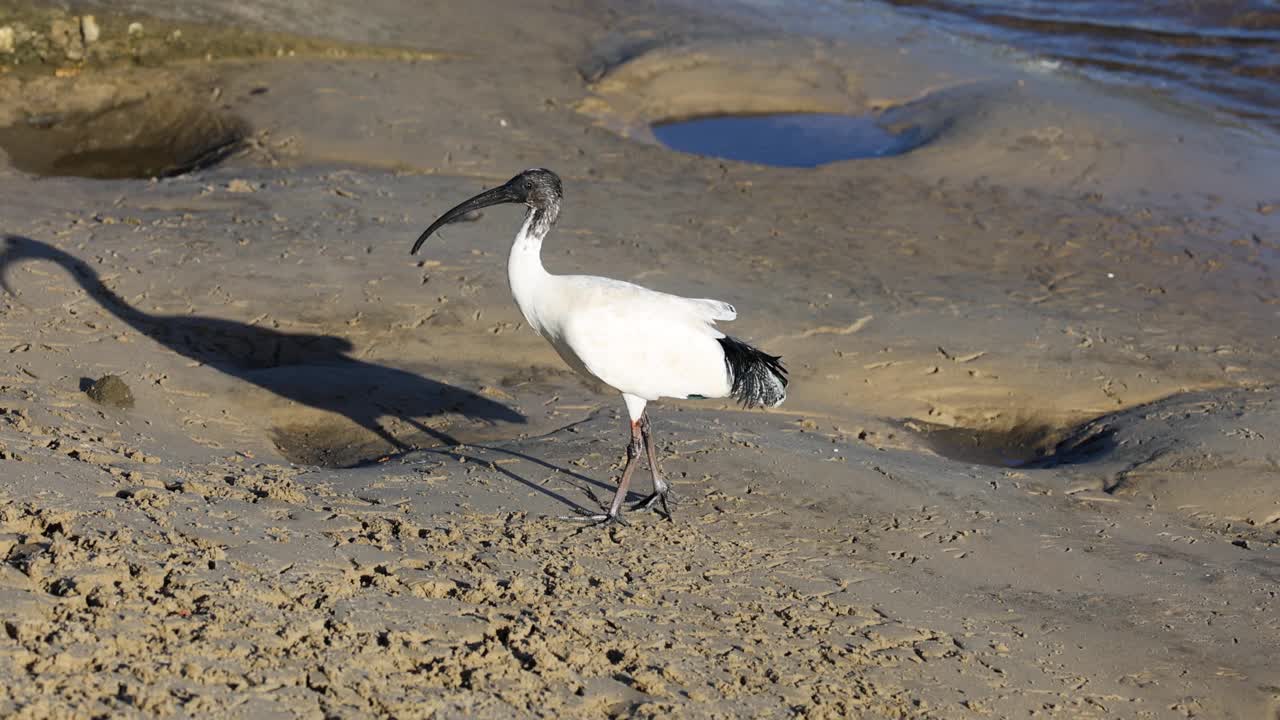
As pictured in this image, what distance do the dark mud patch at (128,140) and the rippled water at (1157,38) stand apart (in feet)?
38.9

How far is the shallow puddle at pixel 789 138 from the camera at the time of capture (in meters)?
13.2

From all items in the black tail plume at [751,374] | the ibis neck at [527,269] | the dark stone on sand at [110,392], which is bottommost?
the dark stone on sand at [110,392]

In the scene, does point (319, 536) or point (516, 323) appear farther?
point (516, 323)

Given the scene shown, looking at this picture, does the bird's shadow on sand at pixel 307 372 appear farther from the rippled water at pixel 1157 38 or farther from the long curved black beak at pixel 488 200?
the rippled water at pixel 1157 38

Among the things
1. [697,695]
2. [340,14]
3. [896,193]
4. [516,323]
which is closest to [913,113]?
[896,193]

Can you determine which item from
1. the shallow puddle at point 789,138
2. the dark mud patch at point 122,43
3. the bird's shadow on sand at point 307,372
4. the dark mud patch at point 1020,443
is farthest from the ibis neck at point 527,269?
the dark mud patch at point 122,43

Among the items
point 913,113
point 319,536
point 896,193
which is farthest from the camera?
point 913,113

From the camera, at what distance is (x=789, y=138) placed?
45.5 feet

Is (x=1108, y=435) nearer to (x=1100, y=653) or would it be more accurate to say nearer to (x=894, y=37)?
(x=1100, y=653)

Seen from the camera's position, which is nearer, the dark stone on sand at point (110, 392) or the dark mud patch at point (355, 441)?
the dark stone on sand at point (110, 392)

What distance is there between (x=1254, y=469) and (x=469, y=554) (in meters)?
4.68

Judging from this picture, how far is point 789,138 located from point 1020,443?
6.64 m

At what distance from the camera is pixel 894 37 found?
1750 centimetres

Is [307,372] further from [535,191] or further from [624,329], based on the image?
[624,329]
